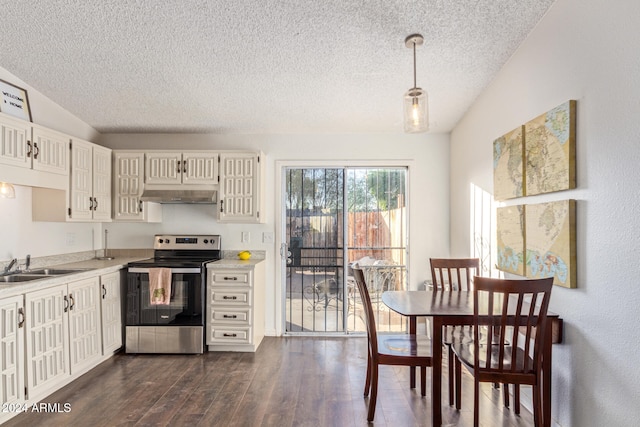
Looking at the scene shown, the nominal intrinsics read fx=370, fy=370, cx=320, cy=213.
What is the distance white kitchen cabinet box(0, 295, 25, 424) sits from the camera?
239 centimetres

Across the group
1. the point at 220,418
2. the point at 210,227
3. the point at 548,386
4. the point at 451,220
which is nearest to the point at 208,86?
the point at 210,227

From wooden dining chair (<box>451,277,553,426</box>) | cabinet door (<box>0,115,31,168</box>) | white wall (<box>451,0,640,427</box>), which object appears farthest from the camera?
cabinet door (<box>0,115,31,168</box>)

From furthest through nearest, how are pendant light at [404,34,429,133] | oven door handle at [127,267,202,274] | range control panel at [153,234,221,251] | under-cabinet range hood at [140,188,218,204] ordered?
range control panel at [153,234,221,251], under-cabinet range hood at [140,188,218,204], oven door handle at [127,267,202,274], pendant light at [404,34,429,133]

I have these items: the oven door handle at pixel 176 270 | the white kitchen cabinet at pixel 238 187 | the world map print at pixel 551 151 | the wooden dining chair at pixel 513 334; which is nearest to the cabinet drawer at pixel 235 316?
the oven door handle at pixel 176 270

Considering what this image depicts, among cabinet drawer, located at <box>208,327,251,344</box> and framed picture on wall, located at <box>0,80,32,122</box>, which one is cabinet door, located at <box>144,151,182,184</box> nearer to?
framed picture on wall, located at <box>0,80,32,122</box>

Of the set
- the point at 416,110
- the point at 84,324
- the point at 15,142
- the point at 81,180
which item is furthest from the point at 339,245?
the point at 15,142

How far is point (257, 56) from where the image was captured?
293cm

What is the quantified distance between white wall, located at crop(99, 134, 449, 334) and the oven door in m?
0.71

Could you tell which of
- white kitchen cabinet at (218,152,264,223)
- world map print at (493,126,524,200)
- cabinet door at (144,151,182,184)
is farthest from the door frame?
world map print at (493,126,524,200)

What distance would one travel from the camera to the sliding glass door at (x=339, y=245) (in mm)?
4348

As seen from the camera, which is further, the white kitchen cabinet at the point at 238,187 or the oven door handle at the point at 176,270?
the white kitchen cabinet at the point at 238,187

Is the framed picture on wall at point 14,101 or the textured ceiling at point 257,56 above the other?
the textured ceiling at point 257,56

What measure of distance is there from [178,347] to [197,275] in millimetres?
738

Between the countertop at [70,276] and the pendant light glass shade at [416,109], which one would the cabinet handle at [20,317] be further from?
the pendant light glass shade at [416,109]
